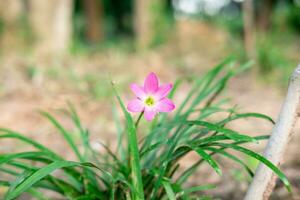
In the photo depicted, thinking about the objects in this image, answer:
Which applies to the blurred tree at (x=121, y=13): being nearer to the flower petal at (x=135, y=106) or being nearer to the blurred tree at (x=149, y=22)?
the blurred tree at (x=149, y=22)

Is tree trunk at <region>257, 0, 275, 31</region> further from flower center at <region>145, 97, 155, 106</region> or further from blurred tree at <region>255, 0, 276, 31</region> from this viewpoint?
flower center at <region>145, 97, 155, 106</region>

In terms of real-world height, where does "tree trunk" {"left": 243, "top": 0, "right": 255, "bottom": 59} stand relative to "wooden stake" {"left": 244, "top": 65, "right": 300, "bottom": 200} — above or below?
above

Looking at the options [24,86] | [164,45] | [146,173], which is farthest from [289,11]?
[146,173]

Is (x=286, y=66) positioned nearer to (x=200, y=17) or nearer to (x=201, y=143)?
(x=200, y=17)

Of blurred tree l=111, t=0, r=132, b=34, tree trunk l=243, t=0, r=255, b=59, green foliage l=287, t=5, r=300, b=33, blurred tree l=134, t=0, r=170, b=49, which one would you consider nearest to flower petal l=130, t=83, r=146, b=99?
tree trunk l=243, t=0, r=255, b=59

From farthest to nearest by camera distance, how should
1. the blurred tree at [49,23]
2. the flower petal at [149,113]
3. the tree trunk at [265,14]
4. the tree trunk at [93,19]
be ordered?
the tree trunk at [93,19], the tree trunk at [265,14], the blurred tree at [49,23], the flower petal at [149,113]

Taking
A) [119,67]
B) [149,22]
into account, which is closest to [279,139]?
[119,67]

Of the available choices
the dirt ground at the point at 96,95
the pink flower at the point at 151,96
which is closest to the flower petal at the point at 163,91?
the pink flower at the point at 151,96
